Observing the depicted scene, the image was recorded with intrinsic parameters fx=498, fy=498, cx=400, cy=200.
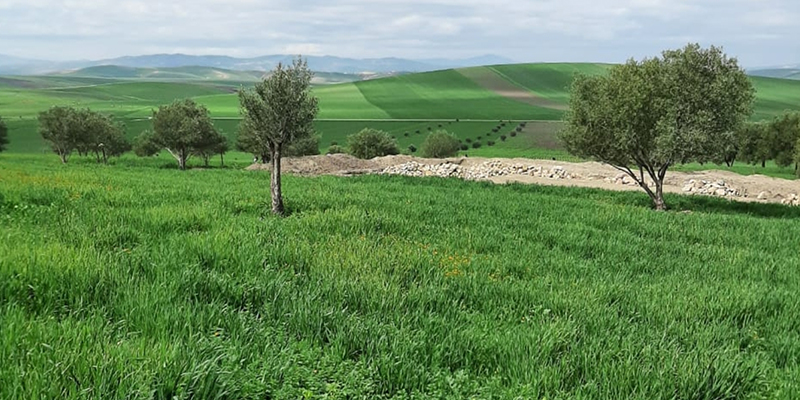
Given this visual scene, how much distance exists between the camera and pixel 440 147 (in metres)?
88.2

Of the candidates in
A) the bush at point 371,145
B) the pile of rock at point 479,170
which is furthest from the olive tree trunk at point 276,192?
the bush at point 371,145

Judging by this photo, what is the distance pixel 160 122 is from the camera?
59.5 m

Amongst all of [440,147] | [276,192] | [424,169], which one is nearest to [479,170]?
[424,169]

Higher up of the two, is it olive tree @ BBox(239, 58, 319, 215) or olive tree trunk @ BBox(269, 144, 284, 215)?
olive tree @ BBox(239, 58, 319, 215)

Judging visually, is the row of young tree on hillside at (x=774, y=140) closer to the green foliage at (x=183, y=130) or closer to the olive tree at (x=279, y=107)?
the olive tree at (x=279, y=107)

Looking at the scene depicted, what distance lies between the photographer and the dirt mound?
37.2 m

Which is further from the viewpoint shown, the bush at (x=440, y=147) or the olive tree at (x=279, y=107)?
the bush at (x=440, y=147)

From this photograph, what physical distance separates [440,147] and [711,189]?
54149 millimetres

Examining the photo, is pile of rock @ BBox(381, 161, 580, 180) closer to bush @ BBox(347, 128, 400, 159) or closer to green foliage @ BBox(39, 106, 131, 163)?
bush @ BBox(347, 128, 400, 159)

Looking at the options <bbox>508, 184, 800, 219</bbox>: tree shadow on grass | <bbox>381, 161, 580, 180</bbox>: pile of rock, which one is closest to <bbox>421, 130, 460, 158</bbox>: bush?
<bbox>381, 161, 580, 180</bbox>: pile of rock

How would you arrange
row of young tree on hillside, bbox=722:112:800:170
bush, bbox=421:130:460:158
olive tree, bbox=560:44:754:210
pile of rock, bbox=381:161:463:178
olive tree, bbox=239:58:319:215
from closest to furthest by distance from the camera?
1. olive tree, bbox=239:58:319:215
2. olive tree, bbox=560:44:754:210
3. pile of rock, bbox=381:161:463:178
4. row of young tree on hillside, bbox=722:112:800:170
5. bush, bbox=421:130:460:158

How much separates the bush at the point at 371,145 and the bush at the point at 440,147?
925cm

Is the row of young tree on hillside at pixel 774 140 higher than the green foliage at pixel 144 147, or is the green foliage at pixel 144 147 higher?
the row of young tree on hillside at pixel 774 140

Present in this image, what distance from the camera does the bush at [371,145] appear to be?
258ft
